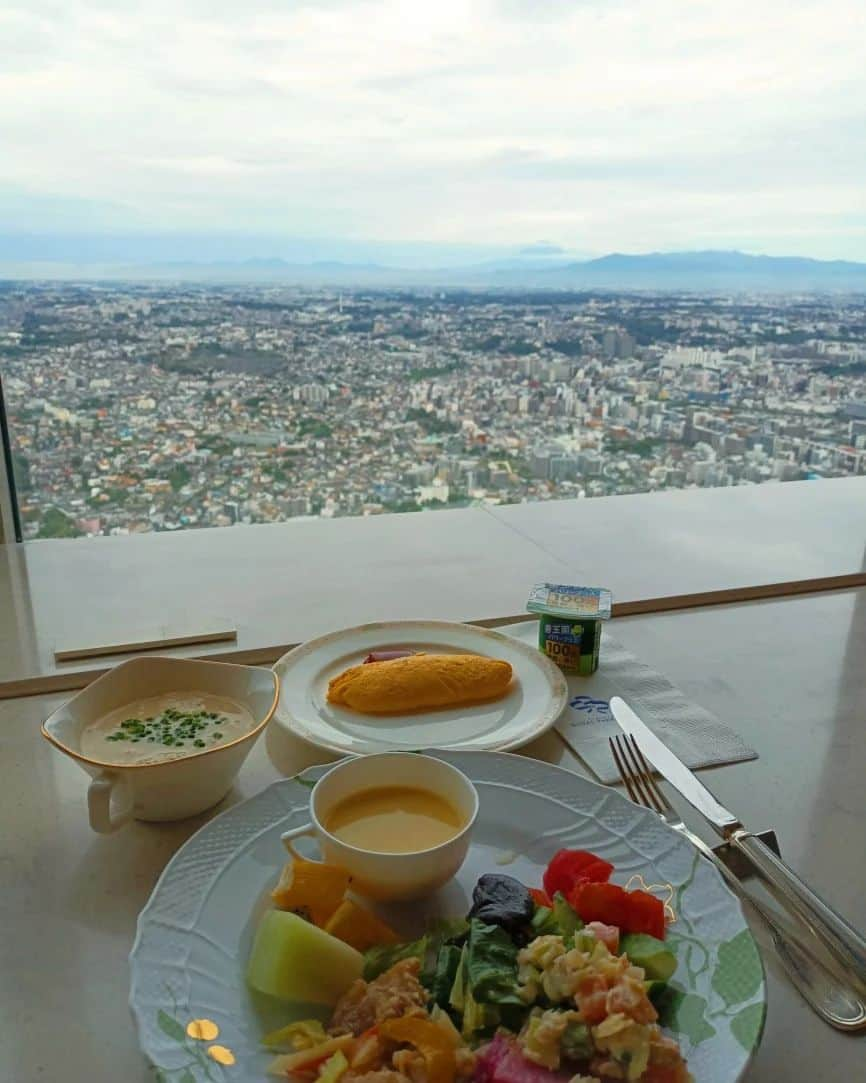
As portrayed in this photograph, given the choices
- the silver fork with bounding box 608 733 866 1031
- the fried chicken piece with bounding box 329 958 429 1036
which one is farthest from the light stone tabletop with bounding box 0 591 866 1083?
the fried chicken piece with bounding box 329 958 429 1036

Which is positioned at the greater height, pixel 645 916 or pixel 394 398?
pixel 394 398

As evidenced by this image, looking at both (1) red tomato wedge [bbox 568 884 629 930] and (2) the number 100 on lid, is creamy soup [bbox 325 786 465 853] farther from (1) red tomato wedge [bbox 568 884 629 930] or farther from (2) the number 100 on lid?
(2) the number 100 on lid

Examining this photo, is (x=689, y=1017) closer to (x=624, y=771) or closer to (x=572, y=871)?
(x=572, y=871)


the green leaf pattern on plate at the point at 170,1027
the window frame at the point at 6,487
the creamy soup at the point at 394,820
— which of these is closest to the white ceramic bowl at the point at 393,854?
the creamy soup at the point at 394,820

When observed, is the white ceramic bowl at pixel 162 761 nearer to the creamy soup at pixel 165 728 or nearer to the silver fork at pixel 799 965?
the creamy soup at pixel 165 728

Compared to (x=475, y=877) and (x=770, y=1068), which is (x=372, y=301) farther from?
(x=770, y=1068)

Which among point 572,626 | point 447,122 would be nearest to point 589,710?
point 572,626
